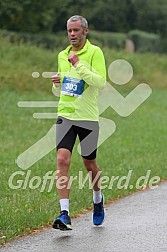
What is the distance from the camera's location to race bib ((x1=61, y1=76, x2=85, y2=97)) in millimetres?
7879

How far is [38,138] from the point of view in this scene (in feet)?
55.5

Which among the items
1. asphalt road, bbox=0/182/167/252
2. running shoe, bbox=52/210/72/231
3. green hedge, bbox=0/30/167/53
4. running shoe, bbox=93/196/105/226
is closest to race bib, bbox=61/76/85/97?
running shoe, bbox=52/210/72/231

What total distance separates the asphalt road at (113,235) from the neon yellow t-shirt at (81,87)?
3.96 ft

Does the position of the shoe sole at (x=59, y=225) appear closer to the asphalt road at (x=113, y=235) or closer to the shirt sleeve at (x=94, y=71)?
the asphalt road at (x=113, y=235)

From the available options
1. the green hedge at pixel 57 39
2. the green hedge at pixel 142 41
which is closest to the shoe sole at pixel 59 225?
the green hedge at pixel 57 39

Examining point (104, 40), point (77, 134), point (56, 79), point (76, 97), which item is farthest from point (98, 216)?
point (104, 40)

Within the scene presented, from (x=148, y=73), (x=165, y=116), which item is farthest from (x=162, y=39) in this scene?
(x=165, y=116)

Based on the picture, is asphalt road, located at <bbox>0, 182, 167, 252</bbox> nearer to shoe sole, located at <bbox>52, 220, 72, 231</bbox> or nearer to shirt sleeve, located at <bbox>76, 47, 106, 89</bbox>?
shoe sole, located at <bbox>52, 220, 72, 231</bbox>

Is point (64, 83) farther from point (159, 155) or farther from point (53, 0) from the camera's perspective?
point (53, 0)

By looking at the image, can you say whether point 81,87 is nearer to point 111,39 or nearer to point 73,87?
point 73,87

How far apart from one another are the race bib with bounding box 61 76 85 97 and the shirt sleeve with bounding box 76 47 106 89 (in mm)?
149

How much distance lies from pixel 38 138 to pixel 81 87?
9.10m

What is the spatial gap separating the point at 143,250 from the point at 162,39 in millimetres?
56002

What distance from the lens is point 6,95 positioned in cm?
2375
